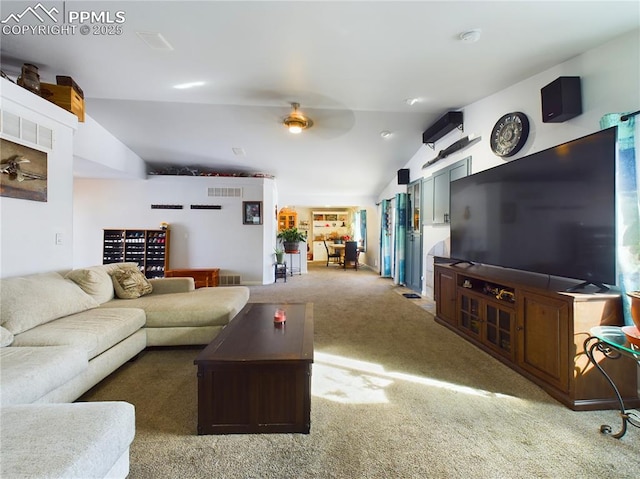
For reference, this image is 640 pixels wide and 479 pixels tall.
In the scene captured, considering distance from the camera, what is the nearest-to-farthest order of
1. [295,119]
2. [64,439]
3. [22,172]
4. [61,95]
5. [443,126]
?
[64,439] < [22,172] < [61,95] < [295,119] < [443,126]

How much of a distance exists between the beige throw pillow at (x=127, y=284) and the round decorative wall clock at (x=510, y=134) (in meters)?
4.12

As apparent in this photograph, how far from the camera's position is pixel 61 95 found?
2.62m

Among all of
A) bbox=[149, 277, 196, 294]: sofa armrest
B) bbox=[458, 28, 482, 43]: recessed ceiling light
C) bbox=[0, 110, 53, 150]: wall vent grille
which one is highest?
bbox=[458, 28, 482, 43]: recessed ceiling light

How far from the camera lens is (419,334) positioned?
9.60 feet

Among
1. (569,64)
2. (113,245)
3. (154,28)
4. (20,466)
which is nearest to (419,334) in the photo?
(569,64)

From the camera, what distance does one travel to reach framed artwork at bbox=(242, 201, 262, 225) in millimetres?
5781

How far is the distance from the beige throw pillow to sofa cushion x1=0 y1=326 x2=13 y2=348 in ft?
3.47

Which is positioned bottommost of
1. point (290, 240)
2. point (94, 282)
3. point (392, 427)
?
point (392, 427)

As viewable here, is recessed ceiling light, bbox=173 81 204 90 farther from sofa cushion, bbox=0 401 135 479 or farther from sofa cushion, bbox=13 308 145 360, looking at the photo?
sofa cushion, bbox=0 401 135 479

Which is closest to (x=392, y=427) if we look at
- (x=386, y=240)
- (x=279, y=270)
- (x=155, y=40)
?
(x=155, y=40)

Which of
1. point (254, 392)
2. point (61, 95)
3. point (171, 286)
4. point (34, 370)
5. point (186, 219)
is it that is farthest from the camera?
point (186, 219)

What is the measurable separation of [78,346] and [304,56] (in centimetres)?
272

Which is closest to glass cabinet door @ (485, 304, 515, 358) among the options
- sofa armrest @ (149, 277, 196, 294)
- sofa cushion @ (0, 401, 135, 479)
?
sofa cushion @ (0, 401, 135, 479)

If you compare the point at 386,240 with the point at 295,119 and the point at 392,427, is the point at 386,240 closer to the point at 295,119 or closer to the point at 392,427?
the point at 295,119
